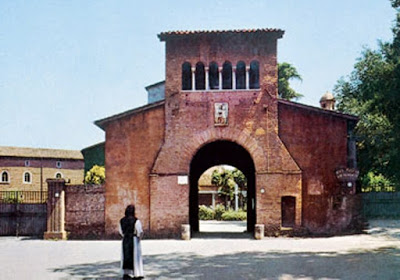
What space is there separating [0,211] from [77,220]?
472 centimetres

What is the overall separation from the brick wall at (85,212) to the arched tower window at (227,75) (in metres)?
7.28

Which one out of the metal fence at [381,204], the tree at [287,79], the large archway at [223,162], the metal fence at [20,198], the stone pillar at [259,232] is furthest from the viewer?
the tree at [287,79]

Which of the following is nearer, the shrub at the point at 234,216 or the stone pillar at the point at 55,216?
the stone pillar at the point at 55,216

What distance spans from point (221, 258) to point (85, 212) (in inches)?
358

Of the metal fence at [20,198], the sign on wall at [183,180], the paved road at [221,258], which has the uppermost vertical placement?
the sign on wall at [183,180]

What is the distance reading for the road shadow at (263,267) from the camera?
11.9 m

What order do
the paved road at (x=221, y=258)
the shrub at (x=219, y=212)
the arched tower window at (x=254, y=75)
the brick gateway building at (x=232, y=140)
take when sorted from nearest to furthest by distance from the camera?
the paved road at (x=221, y=258)
the brick gateway building at (x=232, y=140)
the arched tower window at (x=254, y=75)
the shrub at (x=219, y=212)

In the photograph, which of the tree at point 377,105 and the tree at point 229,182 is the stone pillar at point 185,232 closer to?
the tree at point 377,105

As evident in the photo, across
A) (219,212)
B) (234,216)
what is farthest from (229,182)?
(234,216)

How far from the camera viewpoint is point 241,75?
22.4 m

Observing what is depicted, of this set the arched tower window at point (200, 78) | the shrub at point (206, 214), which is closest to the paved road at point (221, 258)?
the arched tower window at point (200, 78)

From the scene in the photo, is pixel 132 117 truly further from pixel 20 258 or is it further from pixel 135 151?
pixel 20 258

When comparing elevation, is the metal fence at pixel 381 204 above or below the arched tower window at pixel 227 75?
below

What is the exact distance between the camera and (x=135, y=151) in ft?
72.1
